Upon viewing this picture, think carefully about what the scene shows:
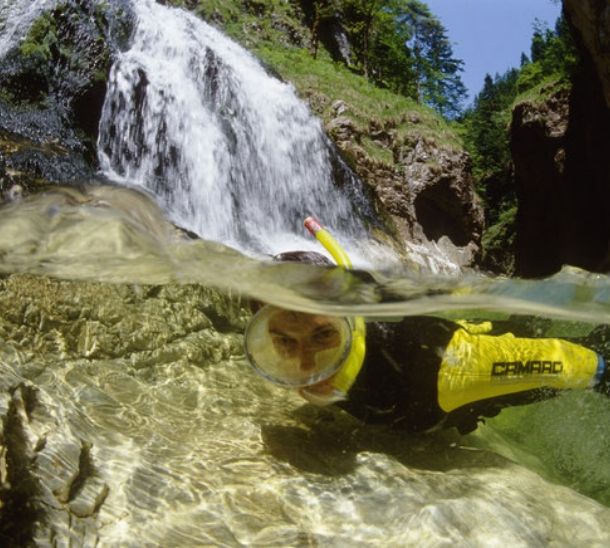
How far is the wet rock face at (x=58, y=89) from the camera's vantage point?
27.1ft

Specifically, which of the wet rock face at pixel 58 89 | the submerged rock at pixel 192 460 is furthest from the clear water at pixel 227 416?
the wet rock face at pixel 58 89

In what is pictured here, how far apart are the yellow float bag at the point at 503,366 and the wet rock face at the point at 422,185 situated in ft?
37.3

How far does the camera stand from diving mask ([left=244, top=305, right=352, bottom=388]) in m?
3.47

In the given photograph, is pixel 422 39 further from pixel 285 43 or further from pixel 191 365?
pixel 191 365

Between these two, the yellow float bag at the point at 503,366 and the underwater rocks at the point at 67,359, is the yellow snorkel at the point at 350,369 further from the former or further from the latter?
the underwater rocks at the point at 67,359

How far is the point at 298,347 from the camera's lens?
12.0ft

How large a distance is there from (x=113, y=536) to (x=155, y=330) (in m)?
2.45

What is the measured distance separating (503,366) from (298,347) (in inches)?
58.3

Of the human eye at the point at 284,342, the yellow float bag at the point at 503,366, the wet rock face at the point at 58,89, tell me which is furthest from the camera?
the wet rock face at the point at 58,89

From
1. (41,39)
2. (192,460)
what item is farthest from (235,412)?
(41,39)

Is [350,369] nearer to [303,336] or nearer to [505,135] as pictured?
[303,336]

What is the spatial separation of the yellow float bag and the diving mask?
2.56ft

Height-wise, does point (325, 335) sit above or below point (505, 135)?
below

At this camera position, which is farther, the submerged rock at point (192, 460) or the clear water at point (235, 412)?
the clear water at point (235, 412)
